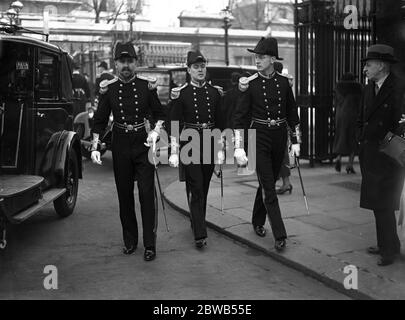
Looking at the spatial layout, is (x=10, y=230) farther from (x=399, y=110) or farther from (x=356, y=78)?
(x=356, y=78)

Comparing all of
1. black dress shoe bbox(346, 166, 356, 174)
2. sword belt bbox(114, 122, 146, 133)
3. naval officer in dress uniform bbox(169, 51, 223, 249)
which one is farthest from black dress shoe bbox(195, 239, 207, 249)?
black dress shoe bbox(346, 166, 356, 174)

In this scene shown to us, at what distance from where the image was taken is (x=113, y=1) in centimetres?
3938

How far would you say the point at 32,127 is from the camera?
20.7 ft

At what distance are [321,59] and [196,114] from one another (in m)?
5.47

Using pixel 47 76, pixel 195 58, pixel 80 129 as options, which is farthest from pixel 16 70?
pixel 80 129

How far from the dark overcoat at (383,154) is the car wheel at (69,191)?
3761mm

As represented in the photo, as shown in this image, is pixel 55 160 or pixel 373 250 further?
pixel 55 160

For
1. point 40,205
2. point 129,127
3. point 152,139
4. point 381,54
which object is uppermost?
point 381,54

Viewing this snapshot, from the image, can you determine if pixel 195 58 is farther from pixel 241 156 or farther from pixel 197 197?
pixel 197 197

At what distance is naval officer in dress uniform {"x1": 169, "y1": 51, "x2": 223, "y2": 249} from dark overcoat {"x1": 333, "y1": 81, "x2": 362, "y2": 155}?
4.49m

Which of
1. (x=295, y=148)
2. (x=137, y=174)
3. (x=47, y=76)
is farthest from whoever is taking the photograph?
(x=47, y=76)

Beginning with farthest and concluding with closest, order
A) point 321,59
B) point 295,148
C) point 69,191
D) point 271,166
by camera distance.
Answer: point 321,59, point 69,191, point 295,148, point 271,166

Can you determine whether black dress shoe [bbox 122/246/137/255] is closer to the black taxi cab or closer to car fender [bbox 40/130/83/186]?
the black taxi cab

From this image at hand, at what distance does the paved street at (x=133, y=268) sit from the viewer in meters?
4.57
